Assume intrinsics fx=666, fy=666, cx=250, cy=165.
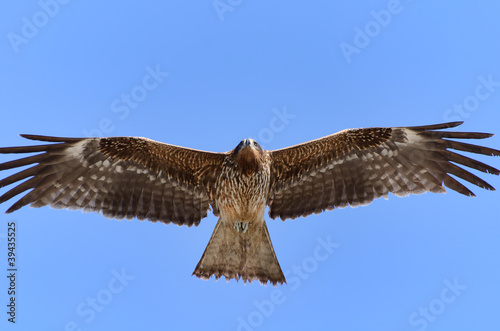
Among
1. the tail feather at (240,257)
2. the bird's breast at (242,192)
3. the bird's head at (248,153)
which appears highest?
the bird's head at (248,153)

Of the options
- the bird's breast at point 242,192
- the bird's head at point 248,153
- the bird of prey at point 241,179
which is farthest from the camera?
the bird's breast at point 242,192

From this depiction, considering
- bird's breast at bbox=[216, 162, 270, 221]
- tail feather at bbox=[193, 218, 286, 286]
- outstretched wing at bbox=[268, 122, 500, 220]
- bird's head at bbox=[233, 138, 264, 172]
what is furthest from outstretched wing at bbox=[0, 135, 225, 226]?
outstretched wing at bbox=[268, 122, 500, 220]

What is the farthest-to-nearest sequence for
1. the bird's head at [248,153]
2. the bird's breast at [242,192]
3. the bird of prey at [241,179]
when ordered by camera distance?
the bird's breast at [242,192]
the bird of prey at [241,179]
the bird's head at [248,153]

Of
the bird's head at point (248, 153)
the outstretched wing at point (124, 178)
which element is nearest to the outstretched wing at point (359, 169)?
the bird's head at point (248, 153)

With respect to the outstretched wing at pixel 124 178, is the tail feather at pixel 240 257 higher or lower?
lower

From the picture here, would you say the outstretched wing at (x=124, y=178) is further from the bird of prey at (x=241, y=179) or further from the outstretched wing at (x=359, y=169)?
the outstretched wing at (x=359, y=169)

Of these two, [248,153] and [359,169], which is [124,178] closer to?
[248,153]
